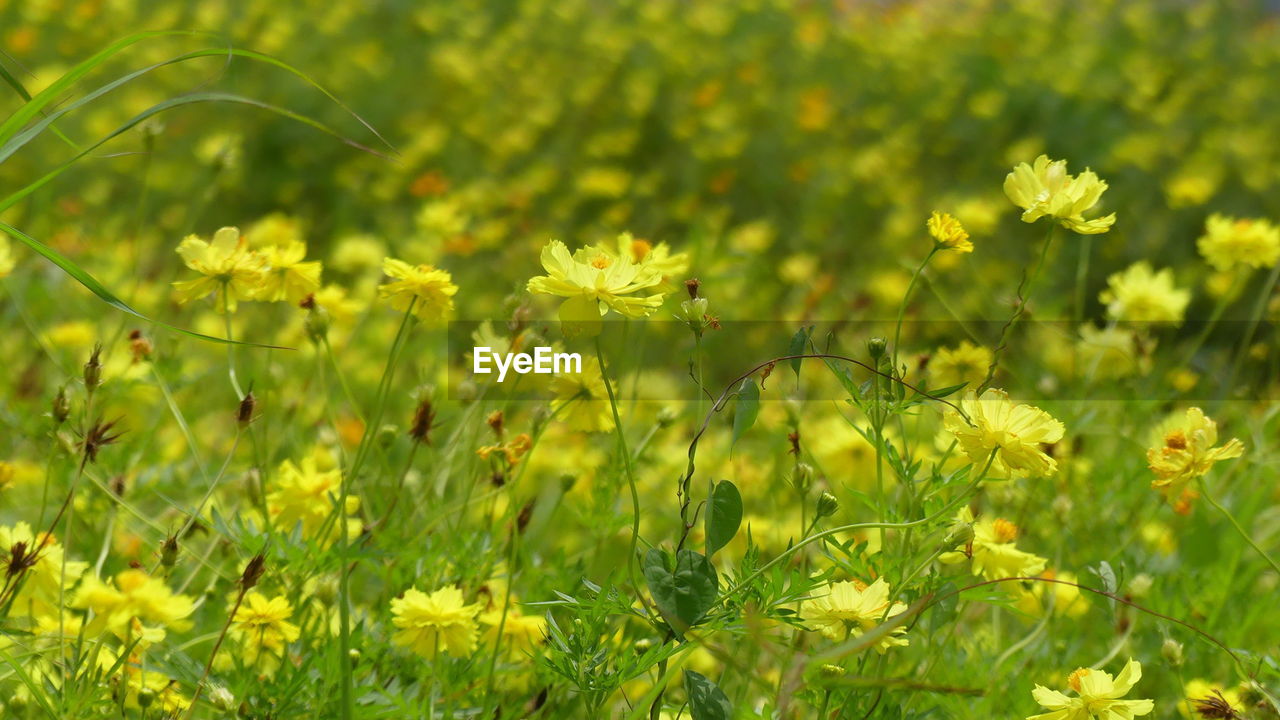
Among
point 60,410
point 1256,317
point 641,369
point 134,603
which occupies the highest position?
point 60,410

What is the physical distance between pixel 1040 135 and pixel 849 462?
2.81m

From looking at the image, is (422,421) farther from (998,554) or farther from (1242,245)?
(1242,245)

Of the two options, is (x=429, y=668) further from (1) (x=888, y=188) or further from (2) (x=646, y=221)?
(1) (x=888, y=188)

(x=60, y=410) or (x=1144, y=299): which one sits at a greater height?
(x=60, y=410)

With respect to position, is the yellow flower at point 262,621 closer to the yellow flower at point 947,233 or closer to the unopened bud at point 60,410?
the unopened bud at point 60,410

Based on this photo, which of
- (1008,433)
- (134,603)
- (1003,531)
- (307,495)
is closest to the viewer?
(1008,433)

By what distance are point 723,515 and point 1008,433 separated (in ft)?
0.65

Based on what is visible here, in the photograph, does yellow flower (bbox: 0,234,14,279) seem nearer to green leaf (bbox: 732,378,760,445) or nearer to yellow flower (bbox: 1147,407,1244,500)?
green leaf (bbox: 732,378,760,445)

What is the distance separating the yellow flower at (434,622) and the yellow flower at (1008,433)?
0.40 m

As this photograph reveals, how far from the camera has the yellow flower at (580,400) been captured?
0.98 m

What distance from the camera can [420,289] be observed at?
0.94 m

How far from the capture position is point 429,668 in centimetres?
98

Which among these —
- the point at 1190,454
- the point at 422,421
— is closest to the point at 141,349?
the point at 422,421

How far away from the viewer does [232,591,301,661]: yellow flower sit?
3.00 feet
